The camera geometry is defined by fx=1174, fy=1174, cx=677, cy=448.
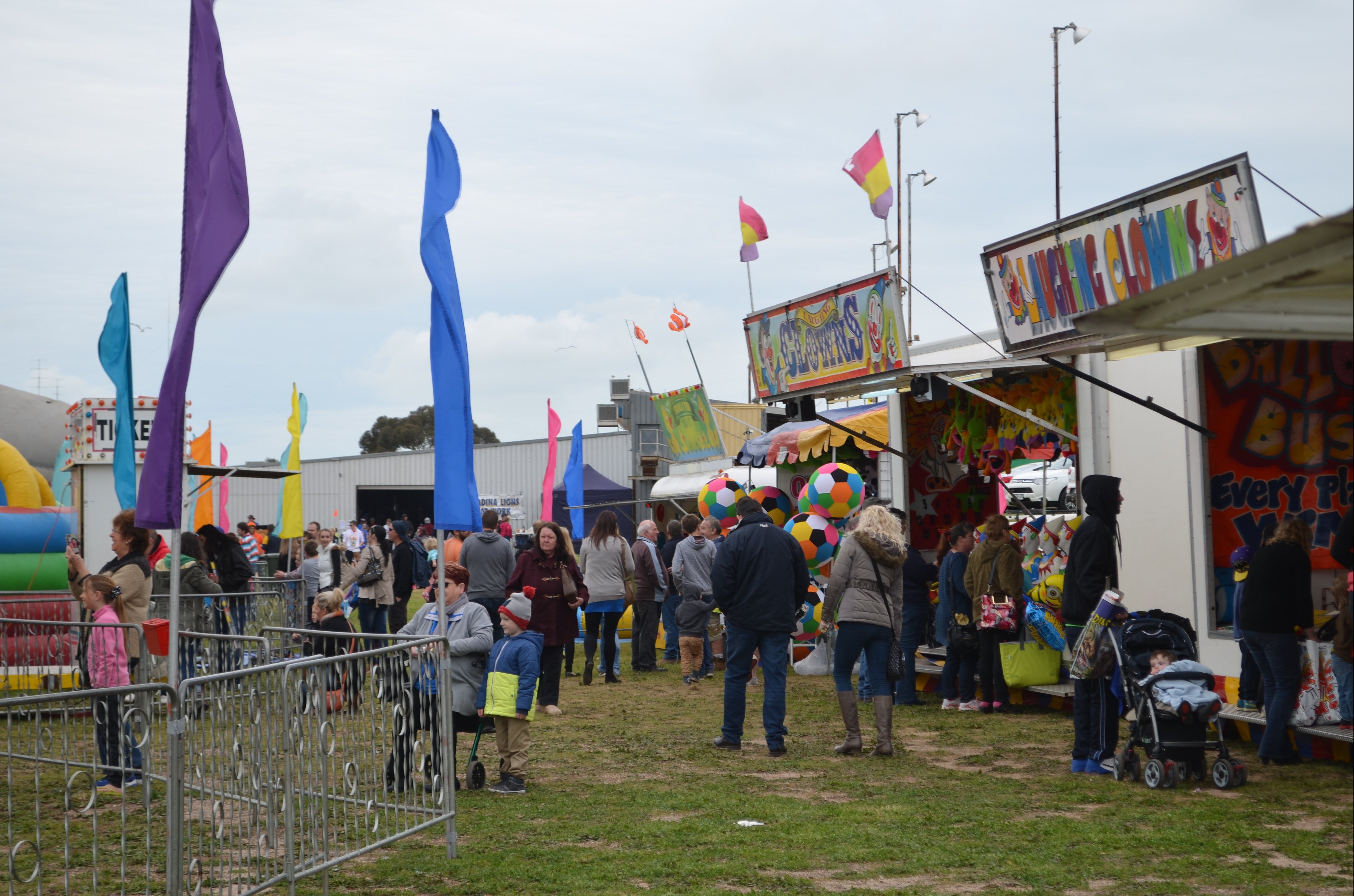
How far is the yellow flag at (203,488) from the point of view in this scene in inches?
688

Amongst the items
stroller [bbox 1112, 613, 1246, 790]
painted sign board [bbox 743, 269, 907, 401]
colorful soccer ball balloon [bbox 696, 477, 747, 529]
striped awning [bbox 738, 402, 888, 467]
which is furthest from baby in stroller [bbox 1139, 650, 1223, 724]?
colorful soccer ball balloon [bbox 696, 477, 747, 529]

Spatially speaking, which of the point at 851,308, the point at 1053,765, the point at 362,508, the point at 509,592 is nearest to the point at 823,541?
the point at 851,308

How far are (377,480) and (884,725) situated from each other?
4391 cm

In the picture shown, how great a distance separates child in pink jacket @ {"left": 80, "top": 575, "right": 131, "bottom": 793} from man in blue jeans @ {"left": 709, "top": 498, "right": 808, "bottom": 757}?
14.1ft

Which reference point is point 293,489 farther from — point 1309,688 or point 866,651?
point 1309,688

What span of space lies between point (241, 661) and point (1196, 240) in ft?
23.2

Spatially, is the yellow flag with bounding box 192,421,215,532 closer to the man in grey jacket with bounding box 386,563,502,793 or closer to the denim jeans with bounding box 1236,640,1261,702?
the man in grey jacket with bounding box 386,563,502,793

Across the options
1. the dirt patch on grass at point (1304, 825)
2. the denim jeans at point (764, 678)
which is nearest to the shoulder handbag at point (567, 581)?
the denim jeans at point (764, 678)

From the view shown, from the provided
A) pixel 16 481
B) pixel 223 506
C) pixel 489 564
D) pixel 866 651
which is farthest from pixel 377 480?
→ pixel 866 651

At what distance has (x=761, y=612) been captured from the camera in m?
9.02

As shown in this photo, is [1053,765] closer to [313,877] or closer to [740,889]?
[740,889]

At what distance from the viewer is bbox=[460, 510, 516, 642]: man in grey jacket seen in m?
11.5

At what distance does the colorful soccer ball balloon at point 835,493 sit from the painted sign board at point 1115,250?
3818 millimetres

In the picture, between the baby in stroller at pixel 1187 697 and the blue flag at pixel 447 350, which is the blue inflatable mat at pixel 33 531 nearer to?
the blue flag at pixel 447 350
